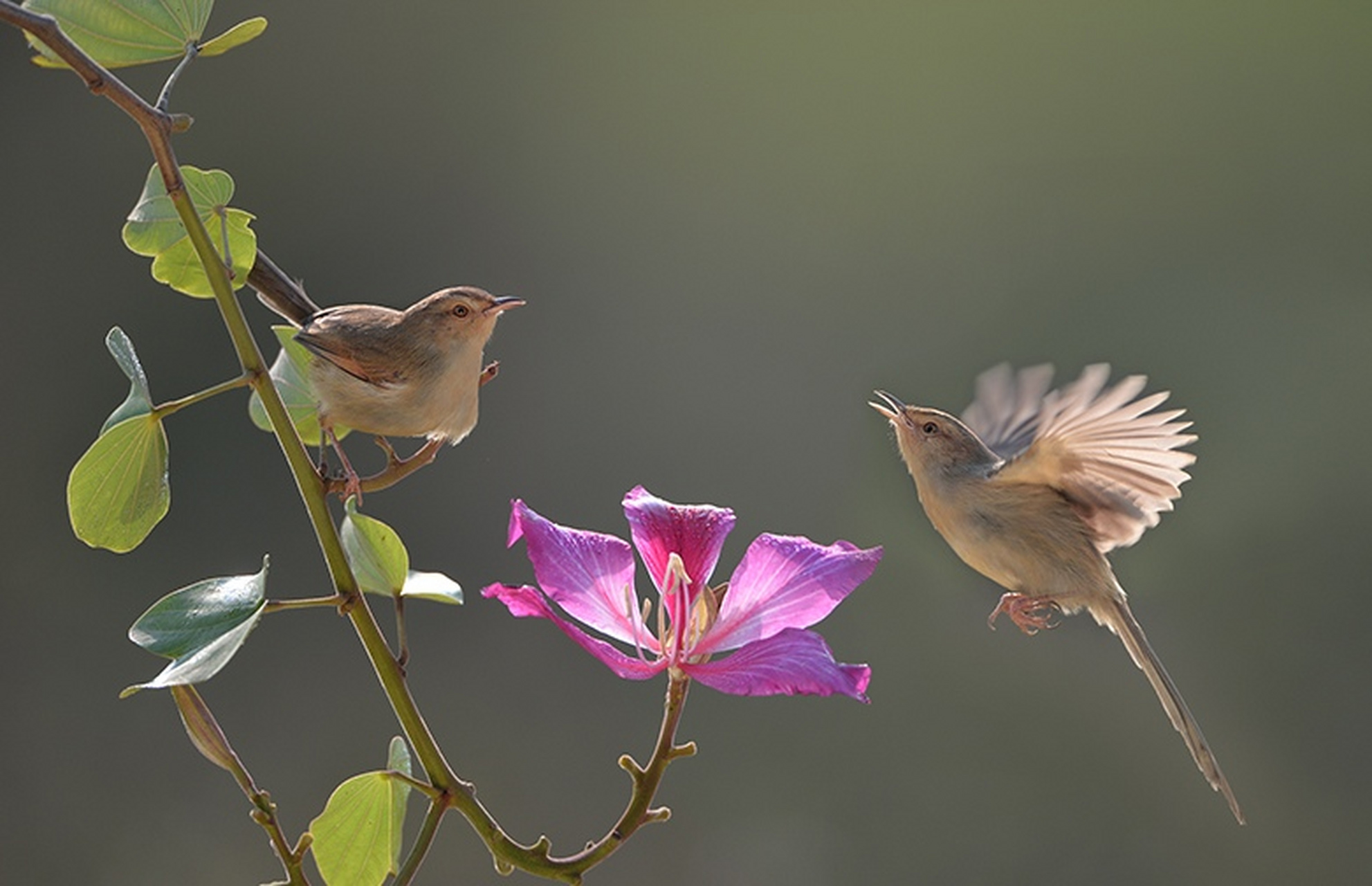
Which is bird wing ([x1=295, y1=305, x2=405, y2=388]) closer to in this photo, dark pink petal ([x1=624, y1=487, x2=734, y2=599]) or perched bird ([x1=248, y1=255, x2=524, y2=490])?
perched bird ([x1=248, y1=255, x2=524, y2=490])

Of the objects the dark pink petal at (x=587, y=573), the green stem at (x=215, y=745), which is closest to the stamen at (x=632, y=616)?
the dark pink petal at (x=587, y=573)

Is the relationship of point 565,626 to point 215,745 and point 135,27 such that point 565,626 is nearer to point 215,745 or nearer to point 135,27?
point 215,745

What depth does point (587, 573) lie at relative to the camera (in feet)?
1.20

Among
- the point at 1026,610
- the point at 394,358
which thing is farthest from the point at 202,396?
the point at 1026,610

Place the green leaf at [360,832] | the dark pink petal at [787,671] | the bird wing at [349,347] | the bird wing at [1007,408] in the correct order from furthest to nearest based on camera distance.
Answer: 1. the bird wing at [1007,408]
2. the bird wing at [349,347]
3. the green leaf at [360,832]
4. the dark pink petal at [787,671]

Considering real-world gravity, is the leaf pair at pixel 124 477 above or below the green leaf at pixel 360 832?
above

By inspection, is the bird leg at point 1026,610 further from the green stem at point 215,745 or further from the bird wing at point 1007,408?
the green stem at point 215,745

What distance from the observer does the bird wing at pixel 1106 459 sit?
0.75 meters

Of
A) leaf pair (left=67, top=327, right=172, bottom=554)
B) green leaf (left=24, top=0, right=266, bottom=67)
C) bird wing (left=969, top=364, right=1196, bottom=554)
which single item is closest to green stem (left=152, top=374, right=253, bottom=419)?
leaf pair (left=67, top=327, right=172, bottom=554)

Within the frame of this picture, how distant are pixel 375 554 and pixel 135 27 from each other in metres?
0.17

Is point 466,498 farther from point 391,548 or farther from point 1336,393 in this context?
point 391,548

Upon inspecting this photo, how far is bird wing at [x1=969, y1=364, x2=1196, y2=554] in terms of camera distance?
75 centimetres

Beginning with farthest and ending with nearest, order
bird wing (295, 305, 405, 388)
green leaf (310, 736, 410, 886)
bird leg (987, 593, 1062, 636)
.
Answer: bird leg (987, 593, 1062, 636)
bird wing (295, 305, 405, 388)
green leaf (310, 736, 410, 886)

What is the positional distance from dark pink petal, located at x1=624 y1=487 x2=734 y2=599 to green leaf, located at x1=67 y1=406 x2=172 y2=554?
0.42 ft
